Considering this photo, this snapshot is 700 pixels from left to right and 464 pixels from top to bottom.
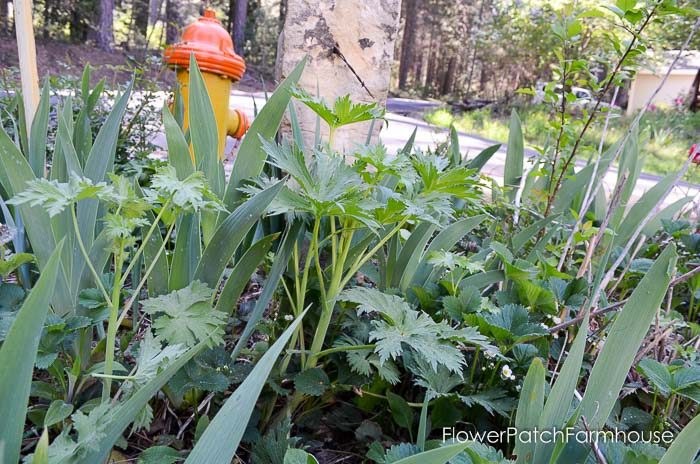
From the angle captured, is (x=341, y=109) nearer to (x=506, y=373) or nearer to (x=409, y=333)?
(x=409, y=333)

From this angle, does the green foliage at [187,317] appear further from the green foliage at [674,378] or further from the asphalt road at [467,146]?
the green foliage at [674,378]

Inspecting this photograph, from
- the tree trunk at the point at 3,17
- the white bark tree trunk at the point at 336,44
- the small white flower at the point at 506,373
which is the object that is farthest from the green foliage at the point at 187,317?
the tree trunk at the point at 3,17

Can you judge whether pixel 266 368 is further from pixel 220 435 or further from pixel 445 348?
pixel 445 348

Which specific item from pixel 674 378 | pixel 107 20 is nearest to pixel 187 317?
pixel 674 378

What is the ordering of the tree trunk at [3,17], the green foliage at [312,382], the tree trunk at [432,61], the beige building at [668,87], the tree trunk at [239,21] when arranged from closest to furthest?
1. the green foliage at [312,382]
2. the tree trunk at [3,17]
3. the beige building at [668,87]
4. the tree trunk at [239,21]
5. the tree trunk at [432,61]

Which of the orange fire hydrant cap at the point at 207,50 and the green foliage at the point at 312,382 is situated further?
the orange fire hydrant cap at the point at 207,50

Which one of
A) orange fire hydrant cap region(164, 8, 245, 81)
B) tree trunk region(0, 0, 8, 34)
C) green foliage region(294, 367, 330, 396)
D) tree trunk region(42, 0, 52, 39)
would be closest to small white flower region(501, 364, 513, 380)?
green foliage region(294, 367, 330, 396)

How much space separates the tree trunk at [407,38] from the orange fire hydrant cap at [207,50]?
23.4 m

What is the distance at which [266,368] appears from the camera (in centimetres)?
48

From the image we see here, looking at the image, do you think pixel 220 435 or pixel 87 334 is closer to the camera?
pixel 220 435

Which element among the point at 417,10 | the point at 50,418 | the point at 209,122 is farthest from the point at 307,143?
the point at 417,10

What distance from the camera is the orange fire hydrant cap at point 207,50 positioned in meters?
1.66

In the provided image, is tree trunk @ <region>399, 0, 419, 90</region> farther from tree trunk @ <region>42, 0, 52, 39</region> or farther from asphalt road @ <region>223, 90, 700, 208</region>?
asphalt road @ <region>223, 90, 700, 208</region>

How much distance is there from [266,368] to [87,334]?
45 cm
